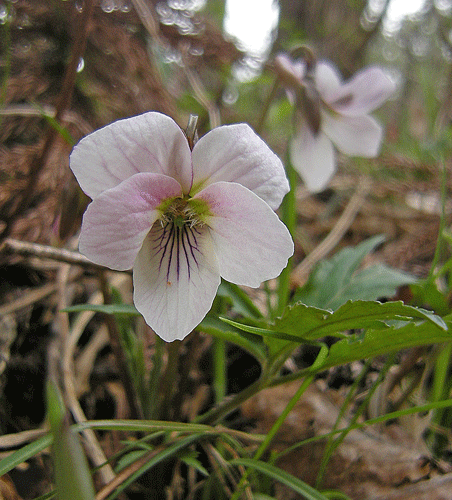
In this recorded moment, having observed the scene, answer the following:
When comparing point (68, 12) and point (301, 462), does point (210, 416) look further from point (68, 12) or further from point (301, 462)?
point (68, 12)

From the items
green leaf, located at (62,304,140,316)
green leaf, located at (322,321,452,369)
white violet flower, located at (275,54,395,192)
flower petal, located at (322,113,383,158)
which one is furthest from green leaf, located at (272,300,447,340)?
flower petal, located at (322,113,383,158)

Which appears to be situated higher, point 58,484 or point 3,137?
point 58,484

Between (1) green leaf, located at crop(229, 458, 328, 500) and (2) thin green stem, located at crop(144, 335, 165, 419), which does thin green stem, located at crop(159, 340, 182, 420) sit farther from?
(1) green leaf, located at crop(229, 458, 328, 500)

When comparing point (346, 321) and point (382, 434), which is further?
point (382, 434)

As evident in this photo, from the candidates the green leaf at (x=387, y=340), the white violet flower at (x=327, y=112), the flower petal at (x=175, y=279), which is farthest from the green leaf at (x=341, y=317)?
the white violet flower at (x=327, y=112)

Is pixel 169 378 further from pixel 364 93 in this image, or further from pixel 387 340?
pixel 364 93

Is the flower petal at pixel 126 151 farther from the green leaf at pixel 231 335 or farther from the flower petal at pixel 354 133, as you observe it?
the flower petal at pixel 354 133

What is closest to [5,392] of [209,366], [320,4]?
[209,366]
